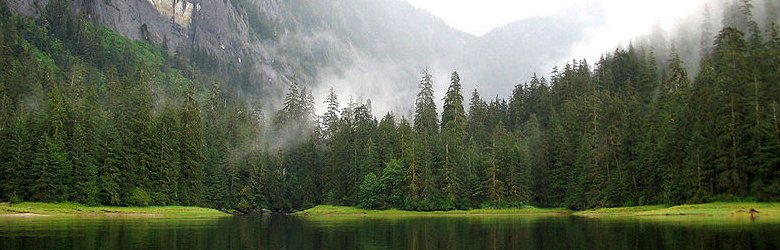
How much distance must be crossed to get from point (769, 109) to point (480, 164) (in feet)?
205

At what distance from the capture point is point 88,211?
94.9 metres

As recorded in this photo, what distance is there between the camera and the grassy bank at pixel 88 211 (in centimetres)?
8521

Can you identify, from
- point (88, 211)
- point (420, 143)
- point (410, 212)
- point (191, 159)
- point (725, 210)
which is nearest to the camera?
point (725, 210)

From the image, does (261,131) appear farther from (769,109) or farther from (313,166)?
(769,109)

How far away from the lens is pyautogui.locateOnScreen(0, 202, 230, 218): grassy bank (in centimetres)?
8521

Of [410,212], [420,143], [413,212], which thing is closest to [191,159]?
[410,212]

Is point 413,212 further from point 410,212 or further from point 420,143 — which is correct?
point 420,143

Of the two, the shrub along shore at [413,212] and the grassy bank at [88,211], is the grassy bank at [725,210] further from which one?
the grassy bank at [88,211]

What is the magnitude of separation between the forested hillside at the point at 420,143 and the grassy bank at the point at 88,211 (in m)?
3.06

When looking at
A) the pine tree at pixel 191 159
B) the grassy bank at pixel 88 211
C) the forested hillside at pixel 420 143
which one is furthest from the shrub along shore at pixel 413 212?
the pine tree at pixel 191 159

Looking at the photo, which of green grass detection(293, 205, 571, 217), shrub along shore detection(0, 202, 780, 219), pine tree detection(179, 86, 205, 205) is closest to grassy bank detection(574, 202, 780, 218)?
shrub along shore detection(0, 202, 780, 219)

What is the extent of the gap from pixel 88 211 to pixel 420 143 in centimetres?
6161

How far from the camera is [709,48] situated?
523ft

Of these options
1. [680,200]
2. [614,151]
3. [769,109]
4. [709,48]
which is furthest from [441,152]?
[709,48]
